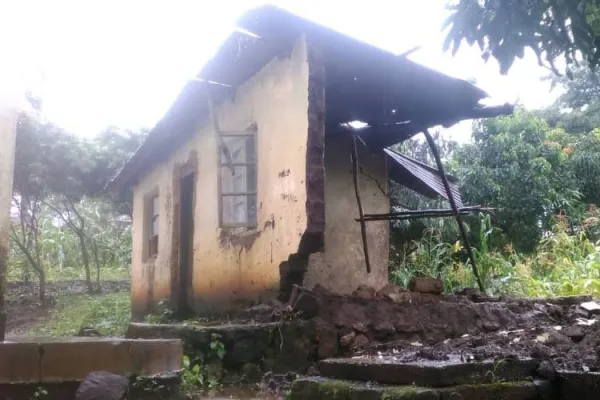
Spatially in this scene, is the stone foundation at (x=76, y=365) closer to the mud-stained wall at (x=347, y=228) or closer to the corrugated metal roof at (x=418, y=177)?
the mud-stained wall at (x=347, y=228)

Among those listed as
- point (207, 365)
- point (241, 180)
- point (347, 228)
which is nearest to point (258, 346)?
point (207, 365)

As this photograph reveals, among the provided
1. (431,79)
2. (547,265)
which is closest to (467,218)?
(547,265)

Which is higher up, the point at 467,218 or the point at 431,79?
the point at 431,79

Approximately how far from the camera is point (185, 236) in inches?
377

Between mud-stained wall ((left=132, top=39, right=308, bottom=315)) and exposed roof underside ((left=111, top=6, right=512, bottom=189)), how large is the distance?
21 centimetres

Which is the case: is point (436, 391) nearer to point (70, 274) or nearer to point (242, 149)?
point (242, 149)

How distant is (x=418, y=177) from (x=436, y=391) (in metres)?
5.12

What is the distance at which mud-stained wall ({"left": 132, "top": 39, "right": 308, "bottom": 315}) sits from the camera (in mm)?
5941

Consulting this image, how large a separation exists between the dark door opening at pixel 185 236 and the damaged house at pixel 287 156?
0.07 feet

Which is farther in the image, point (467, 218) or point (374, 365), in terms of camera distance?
point (467, 218)

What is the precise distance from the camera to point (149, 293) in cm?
1080

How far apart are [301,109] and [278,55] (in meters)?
0.81

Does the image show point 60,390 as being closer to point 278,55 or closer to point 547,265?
point 278,55

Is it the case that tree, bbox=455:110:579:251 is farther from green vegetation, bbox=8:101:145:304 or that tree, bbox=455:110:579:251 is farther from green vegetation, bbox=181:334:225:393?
green vegetation, bbox=181:334:225:393
